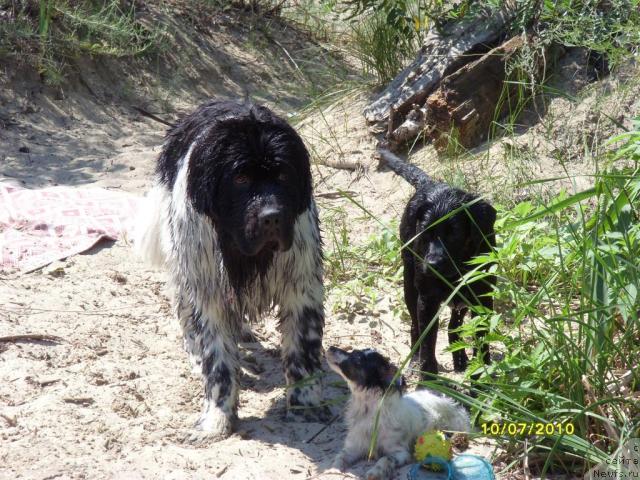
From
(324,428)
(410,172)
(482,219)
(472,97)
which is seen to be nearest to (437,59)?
(472,97)

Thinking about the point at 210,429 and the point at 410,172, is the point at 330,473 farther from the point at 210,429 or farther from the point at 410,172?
the point at 410,172

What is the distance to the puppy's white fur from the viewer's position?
3.52 m

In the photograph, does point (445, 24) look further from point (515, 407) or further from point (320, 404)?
point (515, 407)

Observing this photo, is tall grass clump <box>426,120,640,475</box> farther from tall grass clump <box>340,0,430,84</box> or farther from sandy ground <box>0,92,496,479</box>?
tall grass clump <box>340,0,430,84</box>

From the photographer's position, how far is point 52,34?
28.1ft

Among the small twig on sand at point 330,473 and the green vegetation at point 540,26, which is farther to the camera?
the green vegetation at point 540,26

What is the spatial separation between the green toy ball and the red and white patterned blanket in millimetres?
3157

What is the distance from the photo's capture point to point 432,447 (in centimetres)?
341

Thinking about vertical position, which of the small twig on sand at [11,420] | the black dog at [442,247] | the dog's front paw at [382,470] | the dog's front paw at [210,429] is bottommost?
the small twig on sand at [11,420]

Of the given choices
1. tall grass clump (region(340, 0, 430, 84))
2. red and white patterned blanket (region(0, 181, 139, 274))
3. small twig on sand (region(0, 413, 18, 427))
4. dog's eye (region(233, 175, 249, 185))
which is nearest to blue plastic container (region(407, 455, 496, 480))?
dog's eye (region(233, 175, 249, 185))

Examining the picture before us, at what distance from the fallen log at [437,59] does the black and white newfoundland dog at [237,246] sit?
2820 mm

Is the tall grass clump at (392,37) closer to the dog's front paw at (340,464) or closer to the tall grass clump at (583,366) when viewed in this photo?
the tall grass clump at (583,366)

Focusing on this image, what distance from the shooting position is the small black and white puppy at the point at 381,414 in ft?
11.6

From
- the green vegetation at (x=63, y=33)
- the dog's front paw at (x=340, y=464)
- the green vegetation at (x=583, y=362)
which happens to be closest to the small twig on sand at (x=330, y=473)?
the dog's front paw at (x=340, y=464)
